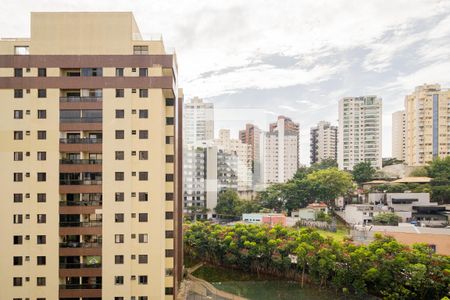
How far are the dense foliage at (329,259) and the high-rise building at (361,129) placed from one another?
34.0 meters

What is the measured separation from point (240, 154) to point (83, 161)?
3046 cm

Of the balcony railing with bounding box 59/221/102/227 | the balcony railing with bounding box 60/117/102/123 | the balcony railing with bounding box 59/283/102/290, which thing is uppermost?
the balcony railing with bounding box 60/117/102/123

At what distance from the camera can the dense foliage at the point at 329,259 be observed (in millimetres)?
14406

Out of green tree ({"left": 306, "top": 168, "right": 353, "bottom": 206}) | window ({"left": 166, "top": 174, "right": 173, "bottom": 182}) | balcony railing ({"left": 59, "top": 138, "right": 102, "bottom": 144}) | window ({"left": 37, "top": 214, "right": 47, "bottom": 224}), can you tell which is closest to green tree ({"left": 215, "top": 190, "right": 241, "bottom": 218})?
green tree ({"left": 306, "top": 168, "right": 353, "bottom": 206})

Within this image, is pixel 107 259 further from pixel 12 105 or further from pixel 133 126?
pixel 12 105

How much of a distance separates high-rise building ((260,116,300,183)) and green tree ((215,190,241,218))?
12.7 m

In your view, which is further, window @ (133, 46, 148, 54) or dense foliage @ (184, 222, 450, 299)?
dense foliage @ (184, 222, 450, 299)

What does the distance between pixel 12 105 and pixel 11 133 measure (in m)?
1.07

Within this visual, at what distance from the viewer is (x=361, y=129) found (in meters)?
49.4

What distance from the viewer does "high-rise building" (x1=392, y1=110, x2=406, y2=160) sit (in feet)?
174

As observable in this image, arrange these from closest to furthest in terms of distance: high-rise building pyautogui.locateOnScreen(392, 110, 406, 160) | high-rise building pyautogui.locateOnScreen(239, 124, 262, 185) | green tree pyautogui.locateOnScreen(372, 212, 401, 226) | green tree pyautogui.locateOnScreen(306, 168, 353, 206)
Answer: green tree pyautogui.locateOnScreen(372, 212, 401, 226) → green tree pyautogui.locateOnScreen(306, 168, 353, 206) → high-rise building pyautogui.locateOnScreen(239, 124, 262, 185) → high-rise building pyautogui.locateOnScreen(392, 110, 406, 160)

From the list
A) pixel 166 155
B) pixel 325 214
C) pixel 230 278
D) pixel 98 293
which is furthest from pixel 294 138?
pixel 98 293

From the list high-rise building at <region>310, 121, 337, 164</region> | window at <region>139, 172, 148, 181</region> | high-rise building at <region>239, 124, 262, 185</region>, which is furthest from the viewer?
high-rise building at <region>310, 121, 337, 164</region>

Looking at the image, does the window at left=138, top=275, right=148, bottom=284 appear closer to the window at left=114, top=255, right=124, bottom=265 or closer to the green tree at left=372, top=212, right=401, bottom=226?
the window at left=114, top=255, right=124, bottom=265
